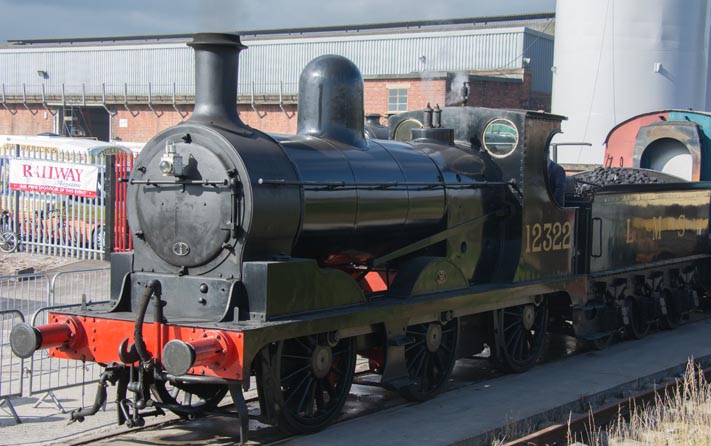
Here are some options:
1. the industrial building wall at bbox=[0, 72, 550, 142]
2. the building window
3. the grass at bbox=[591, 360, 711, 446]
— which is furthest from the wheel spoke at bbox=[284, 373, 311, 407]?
the building window

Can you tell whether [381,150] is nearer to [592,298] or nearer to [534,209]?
[534,209]

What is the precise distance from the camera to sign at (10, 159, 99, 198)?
59.4 ft

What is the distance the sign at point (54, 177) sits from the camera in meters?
18.1

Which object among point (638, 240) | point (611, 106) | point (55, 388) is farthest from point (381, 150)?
point (611, 106)

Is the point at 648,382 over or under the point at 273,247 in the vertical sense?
under

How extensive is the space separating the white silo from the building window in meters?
6.04

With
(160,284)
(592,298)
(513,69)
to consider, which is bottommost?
(592,298)

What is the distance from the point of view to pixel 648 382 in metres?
9.95

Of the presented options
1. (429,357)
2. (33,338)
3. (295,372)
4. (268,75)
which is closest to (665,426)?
(429,357)

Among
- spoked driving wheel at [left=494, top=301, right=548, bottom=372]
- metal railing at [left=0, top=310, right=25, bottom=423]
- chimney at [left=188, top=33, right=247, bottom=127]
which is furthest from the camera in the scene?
spoked driving wheel at [left=494, top=301, right=548, bottom=372]

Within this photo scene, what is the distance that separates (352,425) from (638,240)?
20.9 feet

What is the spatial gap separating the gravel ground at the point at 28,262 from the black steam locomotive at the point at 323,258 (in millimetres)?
9761

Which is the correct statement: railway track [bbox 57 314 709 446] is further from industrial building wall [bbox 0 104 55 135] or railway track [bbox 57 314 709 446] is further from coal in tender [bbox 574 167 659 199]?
industrial building wall [bbox 0 104 55 135]

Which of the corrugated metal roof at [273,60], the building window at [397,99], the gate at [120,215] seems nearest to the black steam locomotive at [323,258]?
the gate at [120,215]
